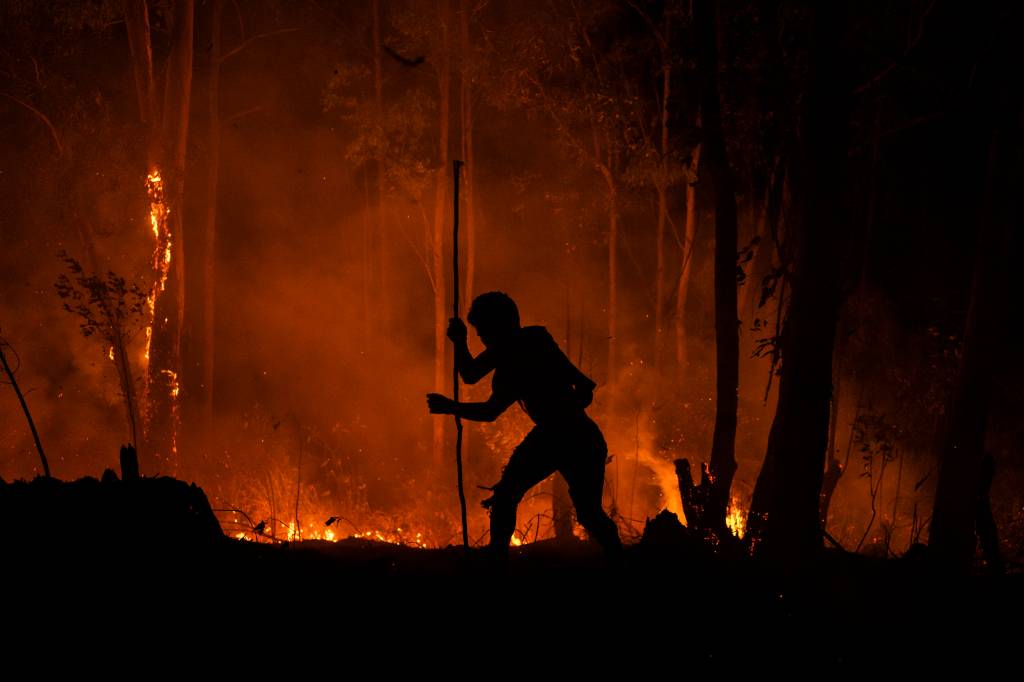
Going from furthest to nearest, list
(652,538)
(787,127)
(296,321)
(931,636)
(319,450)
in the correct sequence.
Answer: (296,321), (319,450), (787,127), (652,538), (931,636)

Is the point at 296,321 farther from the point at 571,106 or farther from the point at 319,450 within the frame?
the point at 571,106

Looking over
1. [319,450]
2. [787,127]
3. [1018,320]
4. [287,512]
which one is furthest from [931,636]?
[319,450]

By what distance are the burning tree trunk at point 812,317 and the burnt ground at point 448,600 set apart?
35.6 inches

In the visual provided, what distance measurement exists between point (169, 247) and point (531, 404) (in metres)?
10.5

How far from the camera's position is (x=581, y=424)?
484 cm

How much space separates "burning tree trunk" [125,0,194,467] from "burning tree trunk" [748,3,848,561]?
10372mm

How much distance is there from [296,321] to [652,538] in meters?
17.5

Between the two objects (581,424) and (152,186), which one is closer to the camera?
(581,424)

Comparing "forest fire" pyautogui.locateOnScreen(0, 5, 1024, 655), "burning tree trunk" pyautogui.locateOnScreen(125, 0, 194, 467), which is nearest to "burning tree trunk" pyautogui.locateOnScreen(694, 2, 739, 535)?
"forest fire" pyautogui.locateOnScreen(0, 5, 1024, 655)

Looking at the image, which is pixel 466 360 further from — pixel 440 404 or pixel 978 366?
pixel 978 366

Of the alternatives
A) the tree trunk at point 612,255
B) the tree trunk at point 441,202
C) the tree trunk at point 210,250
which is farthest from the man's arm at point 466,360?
the tree trunk at point 612,255

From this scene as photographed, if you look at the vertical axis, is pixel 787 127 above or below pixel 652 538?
above

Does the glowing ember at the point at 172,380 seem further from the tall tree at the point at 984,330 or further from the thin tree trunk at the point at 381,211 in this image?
the tall tree at the point at 984,330

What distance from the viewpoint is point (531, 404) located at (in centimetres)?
485
